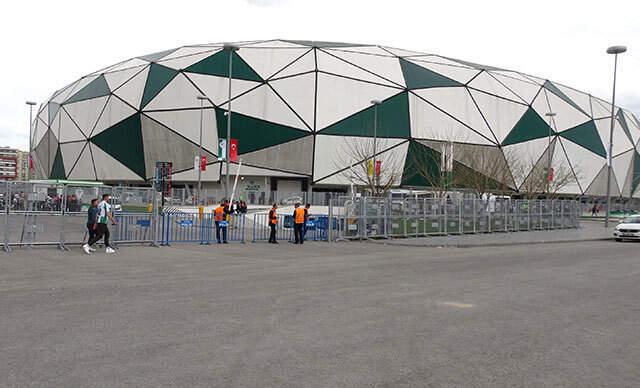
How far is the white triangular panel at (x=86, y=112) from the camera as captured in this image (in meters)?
57.2

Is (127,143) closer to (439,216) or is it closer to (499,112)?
(499,112)

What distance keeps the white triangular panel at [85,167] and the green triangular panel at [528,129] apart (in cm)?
4066

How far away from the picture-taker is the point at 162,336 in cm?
576

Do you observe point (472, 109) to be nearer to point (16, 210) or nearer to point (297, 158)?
point (297, 158)

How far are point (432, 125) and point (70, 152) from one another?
3692cm

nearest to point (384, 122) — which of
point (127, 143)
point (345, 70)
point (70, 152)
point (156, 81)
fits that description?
point (345, 70)

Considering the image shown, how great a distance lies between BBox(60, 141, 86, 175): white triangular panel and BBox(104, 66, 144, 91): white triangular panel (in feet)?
21.4

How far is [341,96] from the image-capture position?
52031mm

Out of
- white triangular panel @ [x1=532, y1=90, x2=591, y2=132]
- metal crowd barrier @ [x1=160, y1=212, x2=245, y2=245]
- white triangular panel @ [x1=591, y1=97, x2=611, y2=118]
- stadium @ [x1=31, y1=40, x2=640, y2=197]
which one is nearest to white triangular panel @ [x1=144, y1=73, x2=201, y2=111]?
stadium @ [x1=31, y1=40, x2=640, y2=197]

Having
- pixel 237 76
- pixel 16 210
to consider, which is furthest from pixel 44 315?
pixel 237 76

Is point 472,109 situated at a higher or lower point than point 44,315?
higher

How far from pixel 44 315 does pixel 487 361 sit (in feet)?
16.2

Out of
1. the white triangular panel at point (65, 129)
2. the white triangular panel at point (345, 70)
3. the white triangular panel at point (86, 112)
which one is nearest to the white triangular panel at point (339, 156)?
the white triangular panel at point (345, 70)

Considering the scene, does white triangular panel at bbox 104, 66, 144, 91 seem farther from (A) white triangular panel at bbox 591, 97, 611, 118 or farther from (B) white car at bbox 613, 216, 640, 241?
(A) white triangular panel at bbox 591, 97, 611, 118
